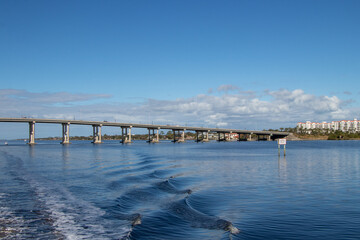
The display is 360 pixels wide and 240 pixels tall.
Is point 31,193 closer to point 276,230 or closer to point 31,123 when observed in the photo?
point 276,230

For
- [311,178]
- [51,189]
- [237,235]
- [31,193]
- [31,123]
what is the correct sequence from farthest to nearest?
[31,123]
[311,178]
[51,189]
[31,193]
[237,235]

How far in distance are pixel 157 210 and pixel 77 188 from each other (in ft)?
35.8

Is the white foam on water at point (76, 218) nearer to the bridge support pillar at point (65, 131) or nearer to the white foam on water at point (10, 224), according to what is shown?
the white foam on water at point (10, 224)

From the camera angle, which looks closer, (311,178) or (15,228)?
(15,228)

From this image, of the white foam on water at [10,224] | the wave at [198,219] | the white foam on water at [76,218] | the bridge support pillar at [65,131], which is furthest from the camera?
the bridge support pillar at [65,131]

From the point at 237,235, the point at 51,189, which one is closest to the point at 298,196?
the point at 237,235

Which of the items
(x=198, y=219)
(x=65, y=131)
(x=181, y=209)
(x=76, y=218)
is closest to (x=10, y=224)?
(x=76, y=218)

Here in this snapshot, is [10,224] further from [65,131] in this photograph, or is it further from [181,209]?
[65,131]

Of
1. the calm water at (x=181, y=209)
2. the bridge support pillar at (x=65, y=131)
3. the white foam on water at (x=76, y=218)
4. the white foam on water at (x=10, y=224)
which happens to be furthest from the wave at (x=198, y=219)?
the bridge support pillar at (x=65, y=131)

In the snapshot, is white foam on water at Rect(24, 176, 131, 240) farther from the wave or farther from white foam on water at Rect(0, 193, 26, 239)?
the wave


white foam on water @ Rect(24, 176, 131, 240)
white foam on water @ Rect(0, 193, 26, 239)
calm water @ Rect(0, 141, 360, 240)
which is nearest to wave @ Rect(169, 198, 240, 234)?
calm water @ Rect(0, 141, 360, 240)

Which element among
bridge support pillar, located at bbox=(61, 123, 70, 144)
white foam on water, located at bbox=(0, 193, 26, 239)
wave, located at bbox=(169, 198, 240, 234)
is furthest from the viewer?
bridge support pillar, located at bbox=(61, 123, 70, 144)

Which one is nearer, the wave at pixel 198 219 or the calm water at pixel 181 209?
the calm water at pixel 181 209

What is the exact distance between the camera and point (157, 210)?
18859 mm
